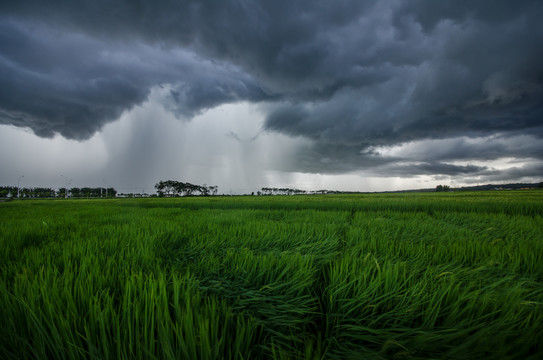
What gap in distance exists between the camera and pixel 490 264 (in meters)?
1.57

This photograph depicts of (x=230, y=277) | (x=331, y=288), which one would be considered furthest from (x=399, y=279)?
(x=230, y=277)

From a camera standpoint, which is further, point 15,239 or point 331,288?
point 15,239

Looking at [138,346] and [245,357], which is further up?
[138,346]

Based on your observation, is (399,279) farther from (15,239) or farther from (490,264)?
(15,239)

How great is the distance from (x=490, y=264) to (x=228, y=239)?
2.38 metres

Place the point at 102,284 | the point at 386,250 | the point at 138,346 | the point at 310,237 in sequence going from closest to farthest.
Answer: the point at 138,346, the point at 102,284, the point at 386,250, the point at 310,237

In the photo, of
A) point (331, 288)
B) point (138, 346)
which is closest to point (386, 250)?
point (331, 288)

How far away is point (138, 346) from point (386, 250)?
6.64 feet

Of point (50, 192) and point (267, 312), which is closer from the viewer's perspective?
point (267, 312)

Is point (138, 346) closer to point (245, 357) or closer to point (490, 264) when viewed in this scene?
point (245, 357)

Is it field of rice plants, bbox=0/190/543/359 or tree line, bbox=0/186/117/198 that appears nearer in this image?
field of rice plants, bbox=0/190/543/359

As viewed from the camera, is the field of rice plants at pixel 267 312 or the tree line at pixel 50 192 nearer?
the field of rice plants at pixel 267 312

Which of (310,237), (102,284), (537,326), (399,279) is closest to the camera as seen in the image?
(537,326)

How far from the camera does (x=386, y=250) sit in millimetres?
1932
